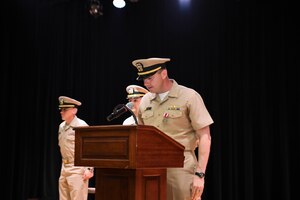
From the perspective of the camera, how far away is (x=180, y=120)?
2.73m

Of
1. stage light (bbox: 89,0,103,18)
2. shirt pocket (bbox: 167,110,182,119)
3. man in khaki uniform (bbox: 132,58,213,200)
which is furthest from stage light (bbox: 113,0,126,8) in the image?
shirt pocket (bbox: 167,110,182,119)

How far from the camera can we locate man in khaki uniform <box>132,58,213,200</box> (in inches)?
104

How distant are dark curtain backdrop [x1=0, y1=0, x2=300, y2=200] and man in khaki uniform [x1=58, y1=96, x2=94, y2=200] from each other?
1.24m

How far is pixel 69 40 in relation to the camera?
7.10 metres

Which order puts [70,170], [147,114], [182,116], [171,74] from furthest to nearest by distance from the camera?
[171,74] → [70,170] → [147,114] → [182,116]

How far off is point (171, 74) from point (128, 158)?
367 centimetres

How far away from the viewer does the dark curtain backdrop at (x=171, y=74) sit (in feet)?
16.1

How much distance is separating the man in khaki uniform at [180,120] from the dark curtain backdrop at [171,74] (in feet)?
7.72

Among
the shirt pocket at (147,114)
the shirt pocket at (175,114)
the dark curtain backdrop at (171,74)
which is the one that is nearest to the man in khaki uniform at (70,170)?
the dark curtain backdrop at (171,74)

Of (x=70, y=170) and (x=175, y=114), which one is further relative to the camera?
(x=70, y=170)

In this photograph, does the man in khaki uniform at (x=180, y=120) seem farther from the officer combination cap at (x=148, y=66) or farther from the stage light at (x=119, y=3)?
the stage light at (x=119, y=3)

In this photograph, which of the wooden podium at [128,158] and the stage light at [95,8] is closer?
the wooden podium at [128,158]

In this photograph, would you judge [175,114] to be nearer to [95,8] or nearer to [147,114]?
[147,114]

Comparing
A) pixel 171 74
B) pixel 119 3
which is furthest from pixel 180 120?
pixel 119 3
